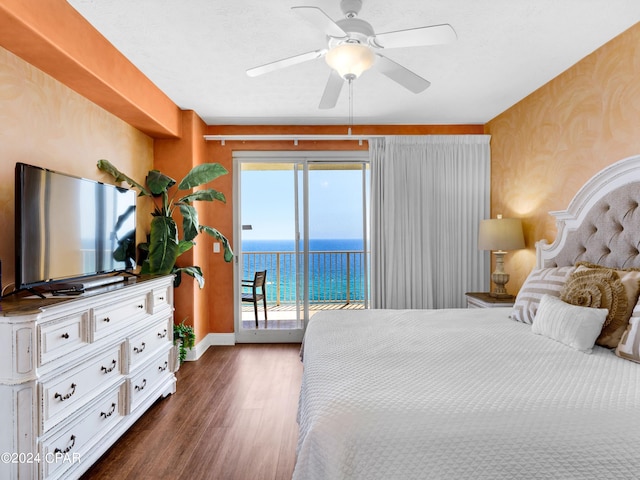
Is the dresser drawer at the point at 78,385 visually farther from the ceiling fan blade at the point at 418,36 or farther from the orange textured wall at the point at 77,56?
the ceiling fan blade at the point at 418,36

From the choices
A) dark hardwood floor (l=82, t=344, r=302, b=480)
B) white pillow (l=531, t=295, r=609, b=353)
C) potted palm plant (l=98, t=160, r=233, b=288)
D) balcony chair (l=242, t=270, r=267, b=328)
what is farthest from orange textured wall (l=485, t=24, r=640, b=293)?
potted palm plant (l=98, t=160, r=233, b=288)

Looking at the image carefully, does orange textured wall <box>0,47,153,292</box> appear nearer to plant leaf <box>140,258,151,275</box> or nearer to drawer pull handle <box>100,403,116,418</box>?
plant leaf <box>140,258,151,275</box>

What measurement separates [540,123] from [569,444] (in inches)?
117

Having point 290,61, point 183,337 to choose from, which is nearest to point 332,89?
point 290,61

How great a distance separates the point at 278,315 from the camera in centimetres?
480

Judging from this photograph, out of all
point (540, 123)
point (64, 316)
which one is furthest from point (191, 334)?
point (540, 123)

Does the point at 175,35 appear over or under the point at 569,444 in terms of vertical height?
over

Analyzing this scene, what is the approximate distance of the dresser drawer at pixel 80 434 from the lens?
1.66 meters

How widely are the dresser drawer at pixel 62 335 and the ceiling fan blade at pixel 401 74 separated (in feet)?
7.03

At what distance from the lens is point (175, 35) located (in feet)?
7.76

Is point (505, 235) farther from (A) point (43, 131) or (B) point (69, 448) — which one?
(A) point (43, 131)

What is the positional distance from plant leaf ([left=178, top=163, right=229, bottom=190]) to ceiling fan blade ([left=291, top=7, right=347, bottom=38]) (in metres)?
1.95

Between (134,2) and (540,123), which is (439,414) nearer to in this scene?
(134,2)

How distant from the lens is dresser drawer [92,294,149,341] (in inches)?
80.0
